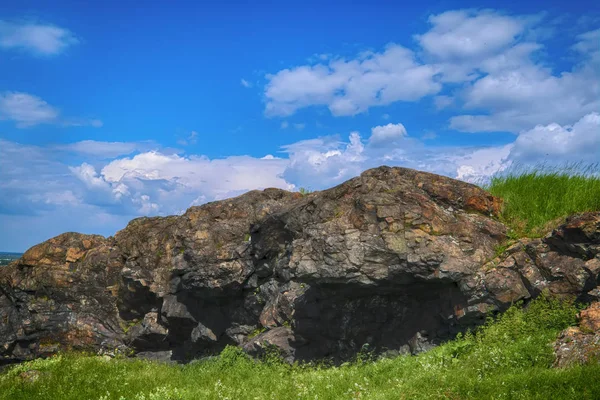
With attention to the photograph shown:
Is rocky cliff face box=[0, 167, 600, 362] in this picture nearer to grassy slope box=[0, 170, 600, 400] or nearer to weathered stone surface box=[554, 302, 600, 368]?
grassy slope box=[0, 170, 600, 400]

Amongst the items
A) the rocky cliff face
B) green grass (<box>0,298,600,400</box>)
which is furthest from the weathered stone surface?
the rocky cliff face

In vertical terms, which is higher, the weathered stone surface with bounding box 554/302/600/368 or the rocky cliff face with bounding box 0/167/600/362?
the rocky cliff face with bounding box 0/167/600/362

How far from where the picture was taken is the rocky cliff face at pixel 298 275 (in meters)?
16.9

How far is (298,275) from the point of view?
60.2 ft

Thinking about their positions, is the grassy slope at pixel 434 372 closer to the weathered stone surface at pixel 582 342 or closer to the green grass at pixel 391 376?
the green grass at pixel 391 376

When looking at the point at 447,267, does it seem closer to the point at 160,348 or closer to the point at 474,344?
the point at 474,344

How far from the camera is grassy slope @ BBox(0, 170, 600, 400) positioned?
1114 centimetres

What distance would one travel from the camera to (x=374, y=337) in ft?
61.9

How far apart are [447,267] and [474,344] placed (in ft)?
9.36

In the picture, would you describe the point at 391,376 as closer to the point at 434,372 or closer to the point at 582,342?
the point at 434,372

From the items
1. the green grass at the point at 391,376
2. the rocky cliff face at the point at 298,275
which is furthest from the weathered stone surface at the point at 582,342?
the rocky cliff face at the point at 298,275

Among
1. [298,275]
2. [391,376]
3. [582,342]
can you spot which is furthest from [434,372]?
[298,275]

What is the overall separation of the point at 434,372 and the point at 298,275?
21.9 feet

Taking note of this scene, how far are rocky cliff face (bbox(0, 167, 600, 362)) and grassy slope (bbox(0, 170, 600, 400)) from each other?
1263 mm
